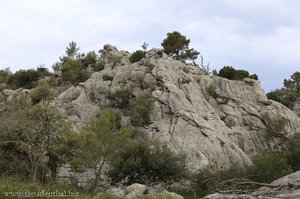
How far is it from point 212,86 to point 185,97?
5696 mm

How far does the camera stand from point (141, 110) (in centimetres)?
4100

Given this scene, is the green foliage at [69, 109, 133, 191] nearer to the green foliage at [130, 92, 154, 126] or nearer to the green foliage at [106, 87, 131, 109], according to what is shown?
the green foliage at [130, 92, 154, 126]

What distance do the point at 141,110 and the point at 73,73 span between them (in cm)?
1613

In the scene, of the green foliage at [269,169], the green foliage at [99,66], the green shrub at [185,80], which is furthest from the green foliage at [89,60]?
the green foliage at [269,169]

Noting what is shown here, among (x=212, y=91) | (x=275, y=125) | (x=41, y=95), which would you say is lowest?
(x=275, y=125)

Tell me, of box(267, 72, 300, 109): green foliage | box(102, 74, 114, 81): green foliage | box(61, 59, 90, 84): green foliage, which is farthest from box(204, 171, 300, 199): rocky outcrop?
box(267, 72, 300, 109): green foliage

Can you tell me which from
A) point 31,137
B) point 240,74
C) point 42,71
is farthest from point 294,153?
point 42,71

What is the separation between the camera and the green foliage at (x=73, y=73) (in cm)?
5315

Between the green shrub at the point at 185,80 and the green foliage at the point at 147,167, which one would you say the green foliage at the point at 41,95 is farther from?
the green foliage at the point at 147,167

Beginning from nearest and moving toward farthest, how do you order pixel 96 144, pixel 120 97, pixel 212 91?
pixel 96 144
pixel 120 97
pixel 212 91

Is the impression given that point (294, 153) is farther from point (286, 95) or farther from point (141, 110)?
point (286, 95)

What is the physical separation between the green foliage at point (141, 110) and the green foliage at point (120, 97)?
2338 millimetres

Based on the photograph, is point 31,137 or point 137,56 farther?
point 137,56

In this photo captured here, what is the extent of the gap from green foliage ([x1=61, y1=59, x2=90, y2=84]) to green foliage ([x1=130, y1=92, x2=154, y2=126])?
13.6 metres
